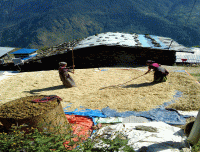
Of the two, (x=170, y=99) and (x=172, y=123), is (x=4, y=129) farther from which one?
(x=170, y=99)

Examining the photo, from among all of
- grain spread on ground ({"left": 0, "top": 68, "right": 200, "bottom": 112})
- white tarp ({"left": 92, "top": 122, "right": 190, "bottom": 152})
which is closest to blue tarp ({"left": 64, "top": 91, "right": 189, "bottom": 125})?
grain spread on ground ({"left": 0, "top": 68, "right": 200, "bottom": 112})

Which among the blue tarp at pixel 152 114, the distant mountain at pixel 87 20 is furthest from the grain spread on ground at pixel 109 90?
the distant mountain at pixel 87 20

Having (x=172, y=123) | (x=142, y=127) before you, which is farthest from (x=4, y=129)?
(x=172, y=123)

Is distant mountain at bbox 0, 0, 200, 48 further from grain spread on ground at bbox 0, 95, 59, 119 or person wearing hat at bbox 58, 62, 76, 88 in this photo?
grain spread on ground at bbox 0, 95, 59, 119

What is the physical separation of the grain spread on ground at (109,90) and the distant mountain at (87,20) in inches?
2639

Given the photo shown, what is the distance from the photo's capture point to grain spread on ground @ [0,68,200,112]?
5930 mm

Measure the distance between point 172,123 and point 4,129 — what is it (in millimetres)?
4757

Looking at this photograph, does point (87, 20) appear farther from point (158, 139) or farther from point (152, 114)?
point (158, 139)

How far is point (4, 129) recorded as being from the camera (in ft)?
12.8

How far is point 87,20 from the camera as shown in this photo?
339 ft

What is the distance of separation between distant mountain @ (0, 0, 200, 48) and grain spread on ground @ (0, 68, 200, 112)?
67.0m

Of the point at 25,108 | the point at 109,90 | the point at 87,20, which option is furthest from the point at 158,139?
the point at 87,20

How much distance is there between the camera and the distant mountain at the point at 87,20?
80.9m

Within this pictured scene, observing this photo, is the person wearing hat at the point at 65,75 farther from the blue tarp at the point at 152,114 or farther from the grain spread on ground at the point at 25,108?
the grain spread on ground at the point at 25,108
